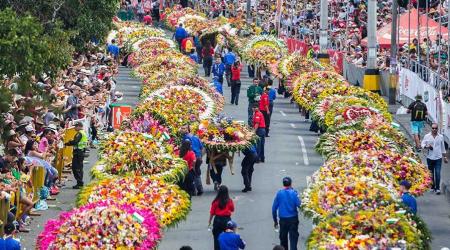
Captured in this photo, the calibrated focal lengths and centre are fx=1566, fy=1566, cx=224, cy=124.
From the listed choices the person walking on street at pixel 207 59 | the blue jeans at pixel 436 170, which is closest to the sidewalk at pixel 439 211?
the blue jeans at pixel 436 170

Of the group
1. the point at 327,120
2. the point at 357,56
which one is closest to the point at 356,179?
the point at 327,120

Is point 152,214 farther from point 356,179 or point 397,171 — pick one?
point 397,171

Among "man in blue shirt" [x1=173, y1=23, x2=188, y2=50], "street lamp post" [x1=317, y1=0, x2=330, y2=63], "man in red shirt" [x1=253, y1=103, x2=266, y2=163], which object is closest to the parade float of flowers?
"street lamp post" [x1=317, y1=0, x2=330, y2=63]

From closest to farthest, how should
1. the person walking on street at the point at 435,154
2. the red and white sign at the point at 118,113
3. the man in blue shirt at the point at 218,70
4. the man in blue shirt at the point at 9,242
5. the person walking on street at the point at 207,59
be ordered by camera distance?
the man in blue shirt at the point at 9,242
the person walking on street at the point at 435,154
the red and white sign at the point at 118,113
the man in blue shirt at the point at 218,70
the person walking on street at the point at 207,59

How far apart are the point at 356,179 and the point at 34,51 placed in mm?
7196

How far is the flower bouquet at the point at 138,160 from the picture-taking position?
2742 cm

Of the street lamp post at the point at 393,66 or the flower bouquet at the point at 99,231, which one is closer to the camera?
the flower bouquet at the point at 99,231

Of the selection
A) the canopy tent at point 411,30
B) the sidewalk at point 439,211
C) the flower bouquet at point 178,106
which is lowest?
the sidewalk at point 439,211

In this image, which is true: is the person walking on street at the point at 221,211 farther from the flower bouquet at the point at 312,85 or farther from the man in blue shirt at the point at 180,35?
the man in blue shirt at the point at 180,35

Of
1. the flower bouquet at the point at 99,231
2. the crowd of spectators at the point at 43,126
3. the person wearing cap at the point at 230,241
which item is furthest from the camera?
the crowd of spectators at the point at 43,126

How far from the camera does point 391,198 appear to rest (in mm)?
22406

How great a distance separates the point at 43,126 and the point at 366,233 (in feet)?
45.3

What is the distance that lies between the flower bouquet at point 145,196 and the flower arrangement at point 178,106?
370 inches

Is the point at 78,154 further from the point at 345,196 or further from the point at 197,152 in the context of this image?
the point at 345,196
